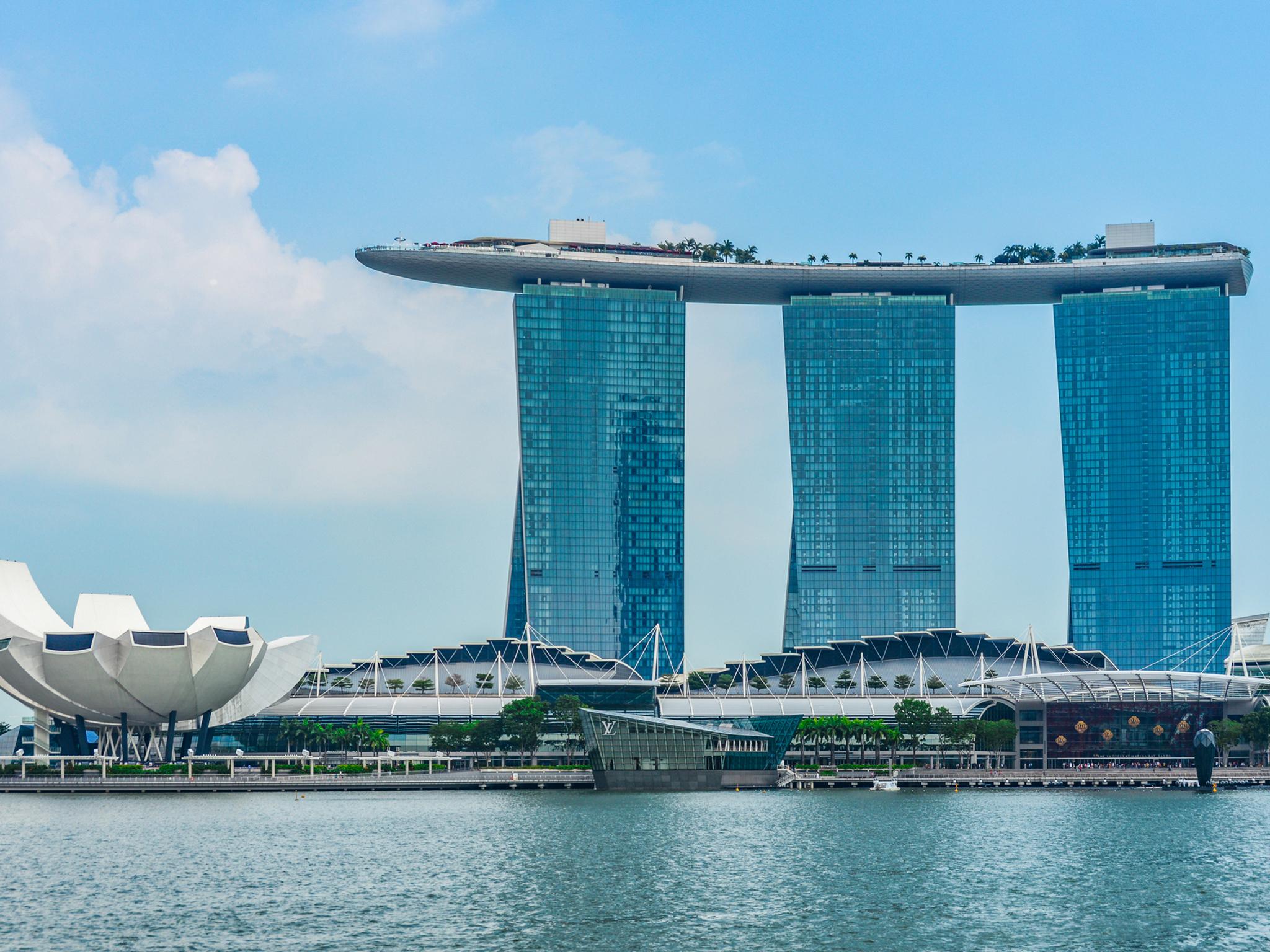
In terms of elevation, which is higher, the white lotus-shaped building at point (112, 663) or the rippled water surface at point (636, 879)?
the white lotus-shaped building at point (112, 663)

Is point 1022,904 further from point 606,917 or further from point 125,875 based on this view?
point 125,875

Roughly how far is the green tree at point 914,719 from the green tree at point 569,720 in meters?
35.6

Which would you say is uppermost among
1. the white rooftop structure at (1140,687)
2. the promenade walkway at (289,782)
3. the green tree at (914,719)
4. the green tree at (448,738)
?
the white rooftop structure at (1140,687)

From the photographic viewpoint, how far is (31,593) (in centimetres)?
16938

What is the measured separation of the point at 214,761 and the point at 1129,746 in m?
101

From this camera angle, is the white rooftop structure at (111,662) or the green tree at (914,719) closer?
the white rooftop structure at (111,662)

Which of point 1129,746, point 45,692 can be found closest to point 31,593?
point 45,692

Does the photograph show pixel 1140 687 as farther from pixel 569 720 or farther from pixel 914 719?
pixel 569 720

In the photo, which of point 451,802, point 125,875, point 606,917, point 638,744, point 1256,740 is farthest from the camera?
point 1256,740

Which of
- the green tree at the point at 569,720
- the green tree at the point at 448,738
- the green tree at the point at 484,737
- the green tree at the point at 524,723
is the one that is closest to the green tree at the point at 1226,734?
the green tree at the point at 569,720

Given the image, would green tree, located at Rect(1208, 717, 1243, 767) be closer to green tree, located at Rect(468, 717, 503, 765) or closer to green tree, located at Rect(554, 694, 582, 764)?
green tree, located at Rect(554, 694, 582, 764)

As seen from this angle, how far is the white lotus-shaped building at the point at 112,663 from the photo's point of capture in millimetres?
156000

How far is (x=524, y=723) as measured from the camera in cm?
18012

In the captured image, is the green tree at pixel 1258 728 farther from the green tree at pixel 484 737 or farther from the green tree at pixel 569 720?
the green tree at pixel 484 737
